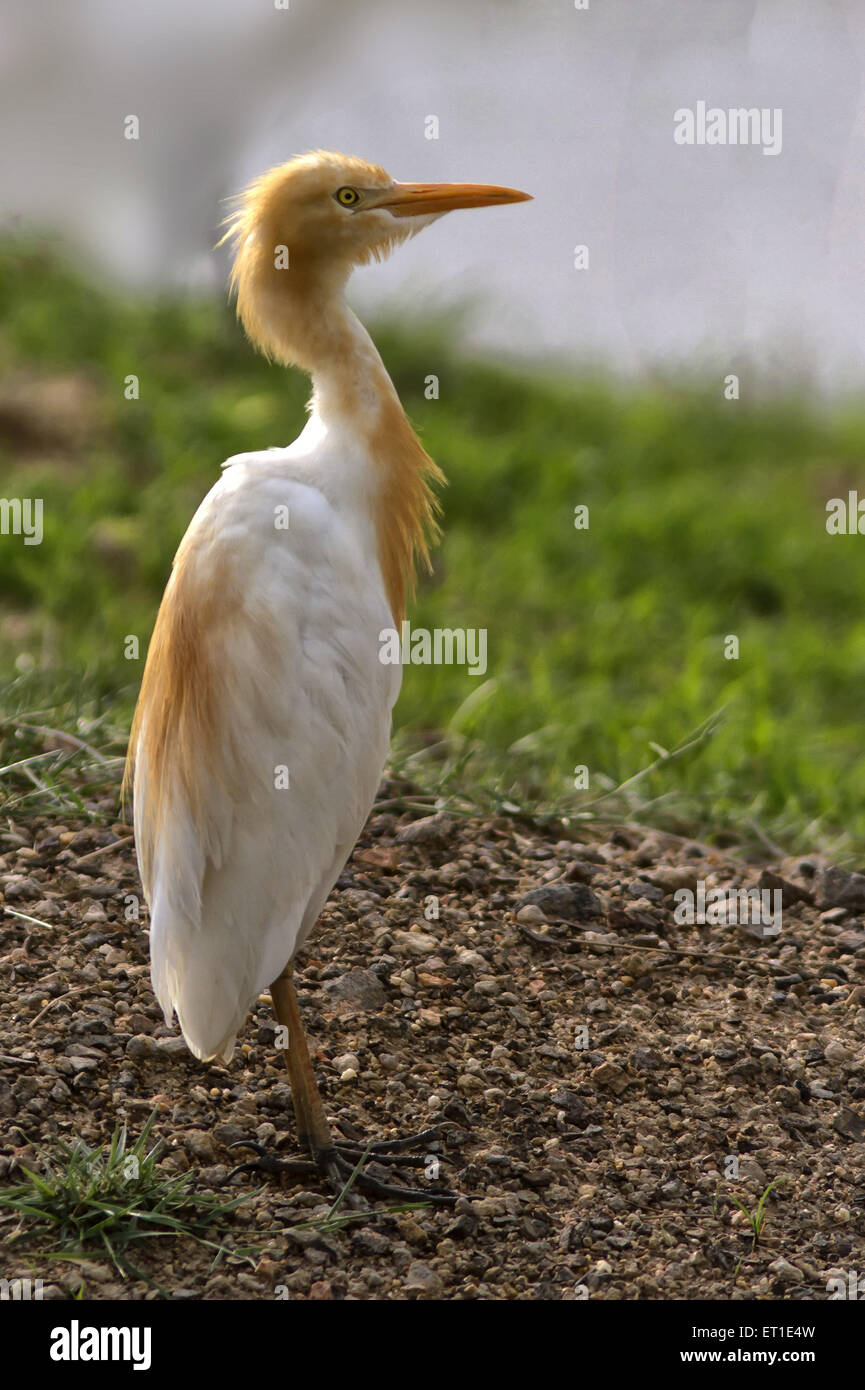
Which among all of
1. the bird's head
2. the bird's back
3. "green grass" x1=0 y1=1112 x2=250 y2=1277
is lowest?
"green grass" x1=0 y1=1112 x2=250 y2=1277

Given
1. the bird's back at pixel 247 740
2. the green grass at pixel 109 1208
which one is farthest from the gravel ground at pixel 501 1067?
the bird's back at pixel 247 740

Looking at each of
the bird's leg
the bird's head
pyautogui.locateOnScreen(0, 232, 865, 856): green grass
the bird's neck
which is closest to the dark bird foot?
the bird's leg

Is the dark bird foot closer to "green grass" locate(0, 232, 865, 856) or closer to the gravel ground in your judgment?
the gravel ground

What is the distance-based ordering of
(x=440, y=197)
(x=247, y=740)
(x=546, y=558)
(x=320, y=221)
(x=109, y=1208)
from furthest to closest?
(x=546, y=558), (x=440, y=197), (x=320, y=221), (x=247, y=740), (x=109, y=1208)

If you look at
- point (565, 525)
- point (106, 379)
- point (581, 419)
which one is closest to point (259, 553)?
point (565, 525)

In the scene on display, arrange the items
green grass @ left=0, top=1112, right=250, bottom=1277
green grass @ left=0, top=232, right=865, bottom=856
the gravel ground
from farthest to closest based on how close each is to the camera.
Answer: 1. green grass @ left=0, top=232, right=865, bottom=856
2. the gravel ground
3. green grass @ left=0, top=1112, right=250, bottom=1277

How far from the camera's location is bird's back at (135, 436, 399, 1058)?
8.55 feet

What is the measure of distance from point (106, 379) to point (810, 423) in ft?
14.5

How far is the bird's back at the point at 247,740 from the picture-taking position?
261 centimetres

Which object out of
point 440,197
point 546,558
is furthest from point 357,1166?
point 546,558

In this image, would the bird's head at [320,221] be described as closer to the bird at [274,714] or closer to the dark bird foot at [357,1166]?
the bird at [274,714]

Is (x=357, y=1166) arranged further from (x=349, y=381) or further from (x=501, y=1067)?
(x=349, y=381)

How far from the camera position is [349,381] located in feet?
9.65

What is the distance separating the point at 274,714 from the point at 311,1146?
2.76ft
